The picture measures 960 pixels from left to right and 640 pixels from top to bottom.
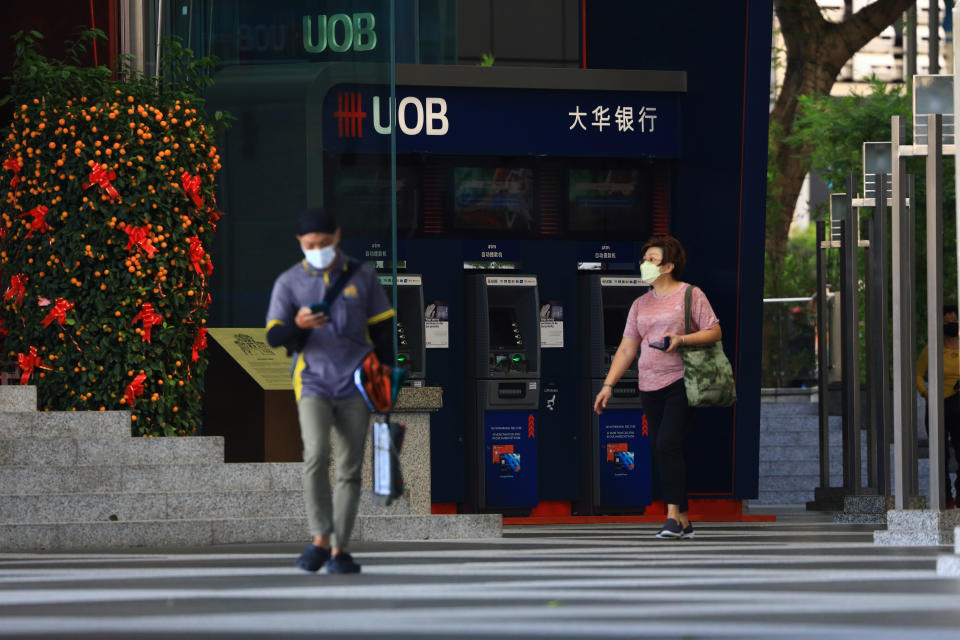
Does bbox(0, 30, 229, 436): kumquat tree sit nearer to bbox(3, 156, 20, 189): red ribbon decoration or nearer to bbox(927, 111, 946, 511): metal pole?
bbox(3, 156, 20, 189): red ribbon decoration

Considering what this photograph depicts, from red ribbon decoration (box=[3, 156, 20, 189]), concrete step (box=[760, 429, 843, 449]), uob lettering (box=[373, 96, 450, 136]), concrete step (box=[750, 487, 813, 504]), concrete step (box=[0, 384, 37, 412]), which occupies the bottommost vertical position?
concrete step (box=[750, 487, 813, 504])

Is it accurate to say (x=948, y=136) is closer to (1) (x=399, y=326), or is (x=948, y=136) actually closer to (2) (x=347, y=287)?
(2) (x=347, y=287)

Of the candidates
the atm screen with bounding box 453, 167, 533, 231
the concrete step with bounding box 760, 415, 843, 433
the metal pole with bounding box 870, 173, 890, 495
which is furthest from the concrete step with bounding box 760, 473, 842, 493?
the atm screen with bounding box 453, 167, 533, 231

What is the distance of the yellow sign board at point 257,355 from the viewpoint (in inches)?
463

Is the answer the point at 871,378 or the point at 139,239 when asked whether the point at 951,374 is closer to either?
the point at 871,378

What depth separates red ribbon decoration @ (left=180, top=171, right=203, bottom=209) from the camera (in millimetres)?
11586

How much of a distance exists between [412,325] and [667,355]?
4697 mm

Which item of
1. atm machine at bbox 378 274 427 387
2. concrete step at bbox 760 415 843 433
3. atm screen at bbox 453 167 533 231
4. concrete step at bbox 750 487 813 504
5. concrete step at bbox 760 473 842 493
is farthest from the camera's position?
concrete step at bbox 760 415 843 433

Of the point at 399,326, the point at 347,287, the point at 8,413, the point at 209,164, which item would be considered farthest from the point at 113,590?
the point at 399,326

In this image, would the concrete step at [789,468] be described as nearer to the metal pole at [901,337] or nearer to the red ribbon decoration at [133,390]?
the metal pole at [901,337]

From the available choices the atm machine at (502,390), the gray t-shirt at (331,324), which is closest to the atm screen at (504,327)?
the atm machine at (502,390)

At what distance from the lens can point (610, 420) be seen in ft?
51.9

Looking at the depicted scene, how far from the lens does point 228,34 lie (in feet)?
39.8

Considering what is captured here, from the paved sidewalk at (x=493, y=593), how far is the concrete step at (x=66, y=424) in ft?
5.33
